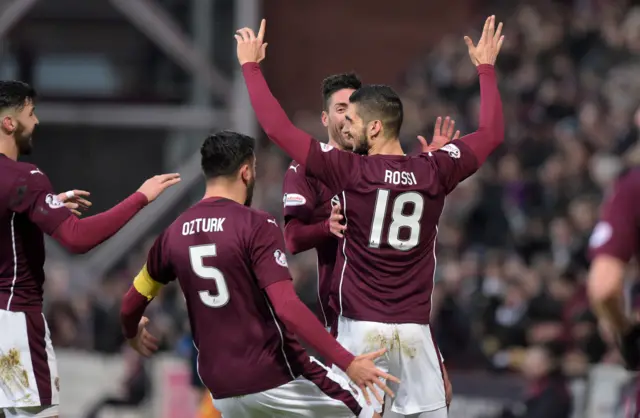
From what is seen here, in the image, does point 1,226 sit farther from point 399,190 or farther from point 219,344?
point 399,190

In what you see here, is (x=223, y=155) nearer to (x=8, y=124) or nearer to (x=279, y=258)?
(x=279, y=258)

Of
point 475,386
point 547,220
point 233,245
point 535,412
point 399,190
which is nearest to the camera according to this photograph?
point 233,245

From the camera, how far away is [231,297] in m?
6.27

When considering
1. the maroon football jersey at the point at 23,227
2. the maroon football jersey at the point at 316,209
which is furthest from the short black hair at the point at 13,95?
the maroon football jersey at the point at 316,209

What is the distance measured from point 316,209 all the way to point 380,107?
89 cm

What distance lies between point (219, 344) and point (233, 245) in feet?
1.69

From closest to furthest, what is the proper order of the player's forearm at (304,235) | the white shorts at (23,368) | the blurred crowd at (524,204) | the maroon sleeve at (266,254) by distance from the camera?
the maroon sleeve at (266,254) < the white shorts at (23,368) < the player's forearm at (304,235) < the blurred crowd at (524,204)

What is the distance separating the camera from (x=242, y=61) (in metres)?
6.86

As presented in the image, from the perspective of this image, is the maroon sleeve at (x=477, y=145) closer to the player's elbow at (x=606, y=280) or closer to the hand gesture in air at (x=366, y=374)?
the hand gesture in air at (x=366, y=374)

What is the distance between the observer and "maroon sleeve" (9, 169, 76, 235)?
6.54 m

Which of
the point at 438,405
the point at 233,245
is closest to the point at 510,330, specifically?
the point at 438,405

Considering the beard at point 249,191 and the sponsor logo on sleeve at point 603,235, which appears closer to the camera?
the sponsor logo on sleeve at point 603,235

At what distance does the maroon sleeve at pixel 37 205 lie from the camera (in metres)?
6.54

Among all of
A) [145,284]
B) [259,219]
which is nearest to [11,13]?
[145,284]
